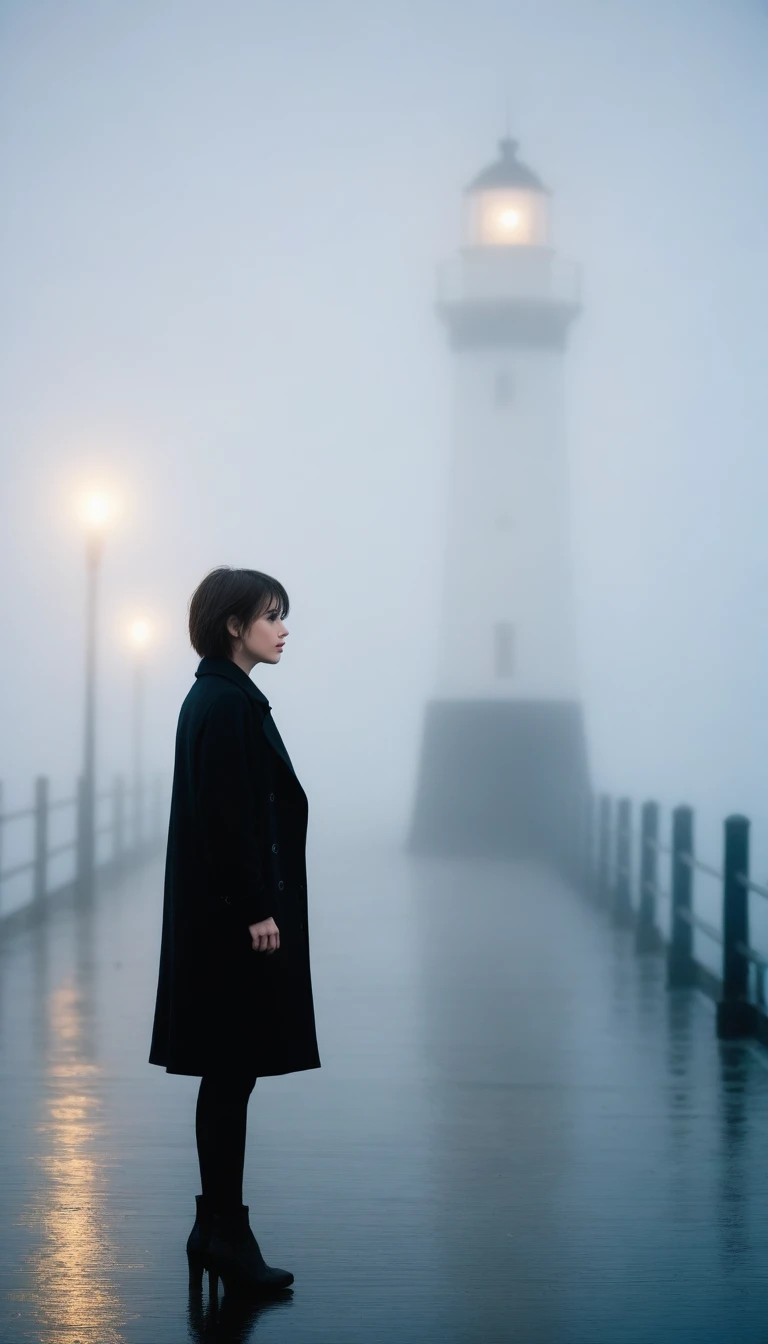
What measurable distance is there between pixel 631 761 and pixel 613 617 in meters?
1.52

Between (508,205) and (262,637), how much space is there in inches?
611

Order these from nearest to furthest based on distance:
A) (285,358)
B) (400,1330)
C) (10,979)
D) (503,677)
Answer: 1. (400,1330)
2. (10,979)
3. (503,677)
4. (285,358)

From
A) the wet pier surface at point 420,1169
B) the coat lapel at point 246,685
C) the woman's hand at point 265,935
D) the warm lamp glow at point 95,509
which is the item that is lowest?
the wet pier surface at point 420,1169

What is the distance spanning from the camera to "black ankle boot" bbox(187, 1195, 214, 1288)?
117 inches

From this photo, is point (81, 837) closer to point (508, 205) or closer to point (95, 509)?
point (95, 509)

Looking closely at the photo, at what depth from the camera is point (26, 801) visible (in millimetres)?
27734

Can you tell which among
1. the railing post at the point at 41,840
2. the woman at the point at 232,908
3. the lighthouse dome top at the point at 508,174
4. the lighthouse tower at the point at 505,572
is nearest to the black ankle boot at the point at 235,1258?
the woman at the point at 232,908

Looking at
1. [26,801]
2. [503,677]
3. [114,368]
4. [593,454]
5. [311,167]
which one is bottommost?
[26,801]

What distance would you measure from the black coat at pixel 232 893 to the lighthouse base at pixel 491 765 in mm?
14539

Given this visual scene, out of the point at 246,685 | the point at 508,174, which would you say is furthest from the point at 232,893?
the point at 508,174

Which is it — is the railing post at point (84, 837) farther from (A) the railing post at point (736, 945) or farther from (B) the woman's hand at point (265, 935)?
(B) the woman's hand at point (265, 935)

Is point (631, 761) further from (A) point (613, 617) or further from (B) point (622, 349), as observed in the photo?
(B) point (622, 349)

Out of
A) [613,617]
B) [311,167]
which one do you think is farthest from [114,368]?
[613,617]

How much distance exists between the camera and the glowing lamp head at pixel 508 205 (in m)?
17.7
